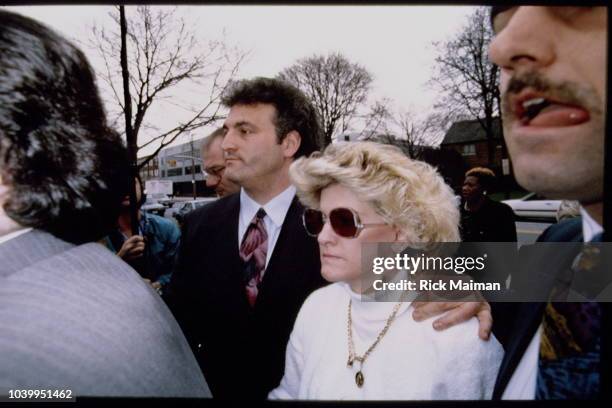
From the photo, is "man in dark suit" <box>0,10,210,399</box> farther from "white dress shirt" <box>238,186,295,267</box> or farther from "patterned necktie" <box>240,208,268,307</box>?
"white dress shirt" <box>238,186,295,267</box>

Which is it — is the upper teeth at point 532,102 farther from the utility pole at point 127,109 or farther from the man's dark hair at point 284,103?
the utility pole at point 127,109

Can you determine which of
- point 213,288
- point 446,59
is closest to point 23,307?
point 213,288

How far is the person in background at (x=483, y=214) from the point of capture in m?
1.40

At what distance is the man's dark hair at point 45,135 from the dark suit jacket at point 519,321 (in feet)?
3.65

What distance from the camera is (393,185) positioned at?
1.34 meters

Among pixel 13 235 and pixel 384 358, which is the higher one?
pixel 13 235

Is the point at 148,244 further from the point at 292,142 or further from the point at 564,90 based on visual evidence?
the point at 564,90

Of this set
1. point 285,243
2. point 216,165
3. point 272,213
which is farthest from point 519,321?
point 216,165

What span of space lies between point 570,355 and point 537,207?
47 centimetres

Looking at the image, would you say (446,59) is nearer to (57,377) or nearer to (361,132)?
(361,132)

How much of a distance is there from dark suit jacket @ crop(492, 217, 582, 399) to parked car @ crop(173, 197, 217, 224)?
50.0 inches

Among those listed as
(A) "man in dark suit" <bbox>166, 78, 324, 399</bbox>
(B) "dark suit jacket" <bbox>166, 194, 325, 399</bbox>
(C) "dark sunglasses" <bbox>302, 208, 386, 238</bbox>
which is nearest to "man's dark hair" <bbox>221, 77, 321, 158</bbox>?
(A) "man in dark suit" <bbox>166, 78, 324, 399</bbox>

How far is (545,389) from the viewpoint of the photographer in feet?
3.18

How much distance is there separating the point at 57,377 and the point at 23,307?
6.4 inches
